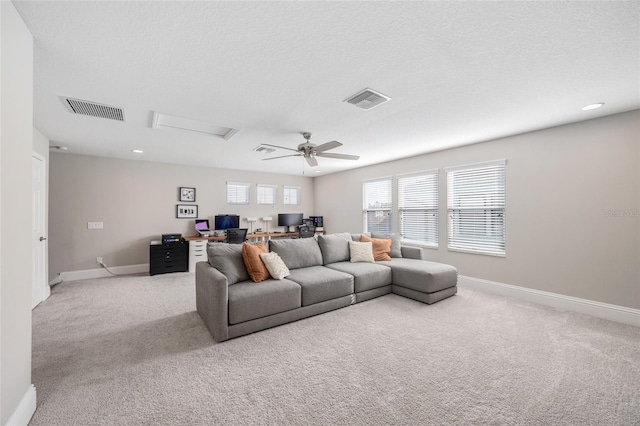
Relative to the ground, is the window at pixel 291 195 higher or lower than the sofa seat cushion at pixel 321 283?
higher

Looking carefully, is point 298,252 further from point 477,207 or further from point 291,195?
point 291,195

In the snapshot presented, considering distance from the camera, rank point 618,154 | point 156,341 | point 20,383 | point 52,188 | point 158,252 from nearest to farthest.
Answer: point 20,383, point 156,341, point 618,154, point 52,188, point 158,252

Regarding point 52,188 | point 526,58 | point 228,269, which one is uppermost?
point 526,58

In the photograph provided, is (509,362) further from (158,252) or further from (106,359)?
(158,252)

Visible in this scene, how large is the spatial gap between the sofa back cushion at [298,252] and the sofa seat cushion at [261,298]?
62cm

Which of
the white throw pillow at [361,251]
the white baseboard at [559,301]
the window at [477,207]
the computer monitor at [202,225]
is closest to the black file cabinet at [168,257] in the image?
the computer monitor at [202,225]

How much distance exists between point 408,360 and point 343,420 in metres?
0.90

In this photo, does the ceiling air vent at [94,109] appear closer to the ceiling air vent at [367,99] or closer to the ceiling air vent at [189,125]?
the ceiling air vent at [189,125]

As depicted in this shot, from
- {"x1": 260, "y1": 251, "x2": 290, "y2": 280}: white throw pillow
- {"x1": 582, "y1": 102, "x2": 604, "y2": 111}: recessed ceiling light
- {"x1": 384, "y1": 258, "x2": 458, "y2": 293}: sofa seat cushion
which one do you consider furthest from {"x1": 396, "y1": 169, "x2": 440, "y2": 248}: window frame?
{"x1": 260, "y1": 251, "x2": 290, "y2": 280}: white throw pillow

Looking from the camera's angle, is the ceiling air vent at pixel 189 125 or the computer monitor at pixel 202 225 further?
the computer monitor at pixel 202 225

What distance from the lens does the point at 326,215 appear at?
25.4 feet

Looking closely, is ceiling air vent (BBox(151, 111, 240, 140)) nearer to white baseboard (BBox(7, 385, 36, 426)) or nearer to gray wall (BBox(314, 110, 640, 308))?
white baseboard (BBox(7, 385, 36, 426))

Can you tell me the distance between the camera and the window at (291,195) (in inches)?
304

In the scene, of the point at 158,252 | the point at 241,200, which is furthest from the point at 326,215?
the point at 158,252
